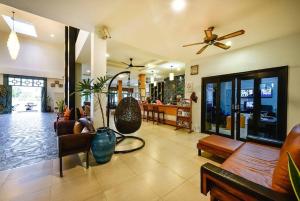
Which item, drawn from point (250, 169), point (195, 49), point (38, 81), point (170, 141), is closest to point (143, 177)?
point (250, 169)

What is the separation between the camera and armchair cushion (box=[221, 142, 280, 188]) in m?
1.52

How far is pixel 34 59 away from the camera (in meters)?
9.68

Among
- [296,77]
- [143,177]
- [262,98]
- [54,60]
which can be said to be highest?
[54,60]

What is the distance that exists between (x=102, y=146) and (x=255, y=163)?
95.9 inches

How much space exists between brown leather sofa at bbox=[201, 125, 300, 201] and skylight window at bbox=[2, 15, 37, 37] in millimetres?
10752

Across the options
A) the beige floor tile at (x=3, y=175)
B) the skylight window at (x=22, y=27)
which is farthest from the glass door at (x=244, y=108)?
the skylight window at (x=22, y=27)

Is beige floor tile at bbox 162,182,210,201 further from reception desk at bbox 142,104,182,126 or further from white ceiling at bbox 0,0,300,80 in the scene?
reception desk at bbox 142,104,182,126

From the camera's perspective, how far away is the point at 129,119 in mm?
3572

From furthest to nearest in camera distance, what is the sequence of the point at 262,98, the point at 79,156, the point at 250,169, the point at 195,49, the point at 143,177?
the point at 195,49, the point at 262,98, the point at 79,156, the point at 143,177, the point at 250,169

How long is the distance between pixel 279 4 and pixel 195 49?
231 cm

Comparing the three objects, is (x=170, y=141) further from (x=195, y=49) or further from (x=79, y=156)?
(x=195, y=49)

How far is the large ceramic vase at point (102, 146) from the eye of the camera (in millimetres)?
2561

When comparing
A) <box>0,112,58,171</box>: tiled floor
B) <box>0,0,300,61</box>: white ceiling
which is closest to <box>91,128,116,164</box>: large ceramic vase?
<box>0,112,58,171</box>: tiled floor

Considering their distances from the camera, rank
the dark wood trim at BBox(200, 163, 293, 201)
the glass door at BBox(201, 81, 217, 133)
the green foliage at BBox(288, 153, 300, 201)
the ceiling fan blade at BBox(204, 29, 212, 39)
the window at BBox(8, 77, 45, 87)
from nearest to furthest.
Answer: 1. the green foliage at BBox(288, 153, 300, 201)
2. the dark wood trim at BBox(200, 163, 293, 201)
3. the ceiling fan blade at BBox(204, 29, 212, 39)
4. the glass door at BBox(201, 81, 217, 133)
5. the window at BBox(8, 77, 45, 87)
